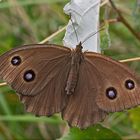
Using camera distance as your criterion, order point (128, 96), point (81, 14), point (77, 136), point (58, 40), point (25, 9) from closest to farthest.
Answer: point (128, 96), point (81, 14), point (77, 136), point (58, 40), point (25, 9)

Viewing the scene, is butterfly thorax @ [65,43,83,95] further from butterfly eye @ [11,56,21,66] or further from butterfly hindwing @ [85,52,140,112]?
butterfly eye @ [11,56,21,66]

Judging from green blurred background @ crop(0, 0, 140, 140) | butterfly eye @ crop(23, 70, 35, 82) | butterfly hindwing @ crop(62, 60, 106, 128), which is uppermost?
green blurred background @ crop(0, 0, 140, 140)

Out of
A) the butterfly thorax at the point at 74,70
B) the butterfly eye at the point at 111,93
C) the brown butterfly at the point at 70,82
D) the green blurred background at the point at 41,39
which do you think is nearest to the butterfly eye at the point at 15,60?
the brown butterfly at the point at 70,82

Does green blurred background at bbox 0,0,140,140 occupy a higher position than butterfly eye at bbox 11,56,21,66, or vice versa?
green blurred background at bbox 0,0,140,140

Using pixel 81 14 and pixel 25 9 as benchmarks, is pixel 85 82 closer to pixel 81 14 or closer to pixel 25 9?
pixel 81 14

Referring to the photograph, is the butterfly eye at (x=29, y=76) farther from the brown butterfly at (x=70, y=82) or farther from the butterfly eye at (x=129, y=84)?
the butterfly eye at (x=129, y=84)

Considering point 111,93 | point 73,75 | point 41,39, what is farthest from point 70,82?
point 41,39

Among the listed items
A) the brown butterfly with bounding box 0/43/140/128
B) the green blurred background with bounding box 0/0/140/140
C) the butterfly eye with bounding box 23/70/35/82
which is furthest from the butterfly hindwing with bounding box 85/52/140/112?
the green blurred background with bounding box 0/0/140/140

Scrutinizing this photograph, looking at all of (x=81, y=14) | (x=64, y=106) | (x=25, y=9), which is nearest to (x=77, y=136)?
(x=64, y=106)
